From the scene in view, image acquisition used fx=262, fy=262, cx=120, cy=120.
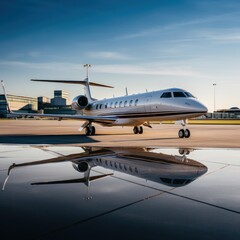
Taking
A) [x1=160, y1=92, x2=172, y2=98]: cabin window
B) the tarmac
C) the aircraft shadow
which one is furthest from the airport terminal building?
[x1=160, y1=92, x2=172, y2=98]: cabin window

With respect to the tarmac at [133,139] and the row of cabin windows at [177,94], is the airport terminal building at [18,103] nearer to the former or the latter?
the tarmac at [133,139]

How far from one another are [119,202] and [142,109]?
15.0 meters

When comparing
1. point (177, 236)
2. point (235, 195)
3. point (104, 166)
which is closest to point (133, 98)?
point (104, 166)

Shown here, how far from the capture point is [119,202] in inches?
122

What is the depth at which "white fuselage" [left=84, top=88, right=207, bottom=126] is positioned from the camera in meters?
15.2

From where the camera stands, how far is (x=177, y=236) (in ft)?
7.13

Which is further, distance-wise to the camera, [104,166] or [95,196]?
[104,166]

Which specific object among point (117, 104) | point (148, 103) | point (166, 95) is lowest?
point (148, 103)

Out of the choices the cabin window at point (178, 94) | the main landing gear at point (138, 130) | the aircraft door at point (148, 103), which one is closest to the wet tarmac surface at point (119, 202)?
the cabin window at point (178, 94)

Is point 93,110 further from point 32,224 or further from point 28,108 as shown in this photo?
point 28,108

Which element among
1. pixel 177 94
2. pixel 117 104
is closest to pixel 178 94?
pixel 177 94

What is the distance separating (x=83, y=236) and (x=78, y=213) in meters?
0.55

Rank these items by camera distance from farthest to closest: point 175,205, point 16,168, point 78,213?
1. point 16,168
2. point 175,205
3. point 78,213

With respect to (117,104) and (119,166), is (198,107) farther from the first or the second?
(119,166)
